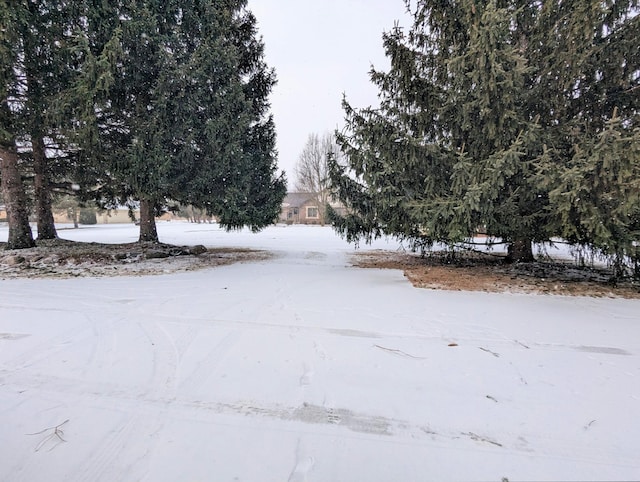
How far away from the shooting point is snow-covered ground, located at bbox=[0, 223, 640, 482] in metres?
1.56

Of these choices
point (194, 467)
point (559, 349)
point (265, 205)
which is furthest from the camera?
point (265, 205)

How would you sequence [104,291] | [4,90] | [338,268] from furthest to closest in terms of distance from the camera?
1. [338,268]
2. [4,90]
3. [104,291]

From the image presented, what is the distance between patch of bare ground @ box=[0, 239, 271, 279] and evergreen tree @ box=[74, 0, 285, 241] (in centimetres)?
164

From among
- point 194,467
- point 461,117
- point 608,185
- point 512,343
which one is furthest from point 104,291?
point 608,185

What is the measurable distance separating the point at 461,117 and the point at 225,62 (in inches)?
241

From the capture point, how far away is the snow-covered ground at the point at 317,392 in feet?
5.12

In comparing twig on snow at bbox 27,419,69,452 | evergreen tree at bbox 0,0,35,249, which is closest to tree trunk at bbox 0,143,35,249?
evergreen tree at bbox 0,0,35,249

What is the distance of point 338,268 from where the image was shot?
749 centimetres

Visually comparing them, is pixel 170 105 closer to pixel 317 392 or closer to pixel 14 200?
pixel 14 200

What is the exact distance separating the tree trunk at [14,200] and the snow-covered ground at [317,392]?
20.8 ft

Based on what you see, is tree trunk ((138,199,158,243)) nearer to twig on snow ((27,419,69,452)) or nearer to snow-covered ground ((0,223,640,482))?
snow-covered ground ((0,223,640,482))

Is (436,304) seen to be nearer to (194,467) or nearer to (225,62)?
(194,467)

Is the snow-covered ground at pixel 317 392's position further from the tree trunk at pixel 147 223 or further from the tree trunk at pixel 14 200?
the tree trunk at pixel 14 200

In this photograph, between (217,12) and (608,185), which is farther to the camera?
(217,12)
